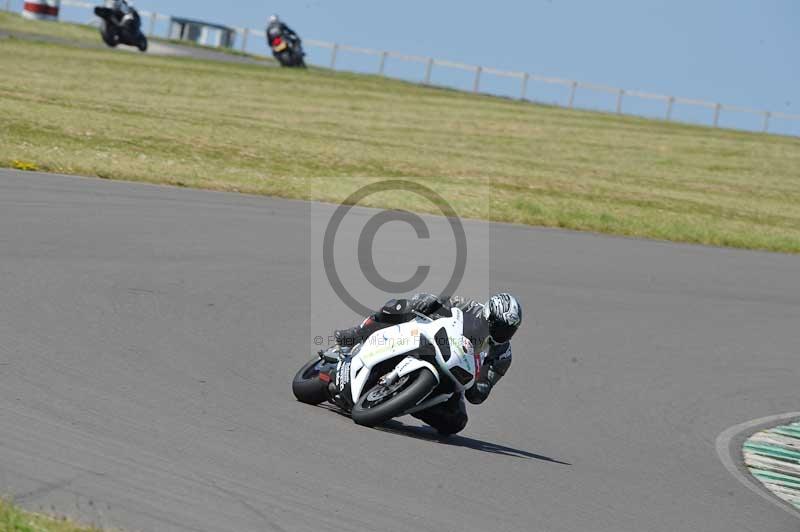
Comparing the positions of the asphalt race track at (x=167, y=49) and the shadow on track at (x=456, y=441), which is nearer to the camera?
the shadow on track at (x=456, y=441)

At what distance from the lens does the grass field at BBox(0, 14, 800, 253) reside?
2219cm

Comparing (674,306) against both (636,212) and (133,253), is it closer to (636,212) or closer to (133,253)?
(133,253)

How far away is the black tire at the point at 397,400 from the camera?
793cm

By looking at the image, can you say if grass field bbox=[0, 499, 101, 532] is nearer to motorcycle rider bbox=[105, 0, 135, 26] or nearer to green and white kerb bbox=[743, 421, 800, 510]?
green and white kerb bbox=[743, 421, 800, 510]

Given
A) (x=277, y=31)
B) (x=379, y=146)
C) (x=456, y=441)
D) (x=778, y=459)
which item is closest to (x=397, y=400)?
(x=456, y=441)

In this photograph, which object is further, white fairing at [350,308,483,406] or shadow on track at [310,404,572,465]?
shadow on track at [310,404,572,465]

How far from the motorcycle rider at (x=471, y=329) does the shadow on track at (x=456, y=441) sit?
0.10 meters

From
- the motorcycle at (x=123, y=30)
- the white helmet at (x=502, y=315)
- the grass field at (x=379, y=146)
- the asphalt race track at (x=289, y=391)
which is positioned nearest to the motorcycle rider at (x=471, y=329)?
the white helmet at (x=502, y=315)

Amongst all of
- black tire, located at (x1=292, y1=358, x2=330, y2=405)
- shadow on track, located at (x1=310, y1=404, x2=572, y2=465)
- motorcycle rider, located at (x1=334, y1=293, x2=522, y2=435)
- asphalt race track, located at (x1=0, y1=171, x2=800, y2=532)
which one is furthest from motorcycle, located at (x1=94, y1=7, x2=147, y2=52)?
motorcycle rider, located at (x1=334, y1=293, x2=522, y2=435)

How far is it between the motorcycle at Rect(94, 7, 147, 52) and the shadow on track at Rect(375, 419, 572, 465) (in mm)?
35279

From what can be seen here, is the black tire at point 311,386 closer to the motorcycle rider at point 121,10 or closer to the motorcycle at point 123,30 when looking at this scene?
the motorcycle rider at point 121,10

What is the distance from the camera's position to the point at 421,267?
15719mm

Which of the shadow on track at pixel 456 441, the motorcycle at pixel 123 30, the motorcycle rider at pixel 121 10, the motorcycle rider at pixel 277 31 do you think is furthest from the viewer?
the motorcycle rider at pixel 277 31

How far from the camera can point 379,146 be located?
2983 cm
